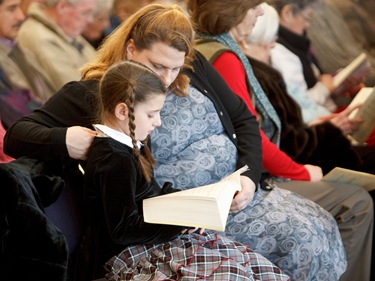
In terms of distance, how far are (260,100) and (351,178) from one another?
1.72 ft

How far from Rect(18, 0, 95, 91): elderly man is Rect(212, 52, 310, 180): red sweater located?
806 millimetres

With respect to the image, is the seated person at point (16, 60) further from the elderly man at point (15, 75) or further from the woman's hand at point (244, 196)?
the woman's hand at point (244, 196)

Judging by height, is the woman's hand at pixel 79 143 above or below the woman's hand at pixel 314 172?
above

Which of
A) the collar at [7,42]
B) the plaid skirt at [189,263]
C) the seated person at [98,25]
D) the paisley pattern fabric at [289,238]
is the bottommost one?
the paisley pattern fabric at [289,238]

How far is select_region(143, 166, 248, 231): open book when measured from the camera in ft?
6.64

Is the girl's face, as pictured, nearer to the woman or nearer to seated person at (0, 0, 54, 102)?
the woman

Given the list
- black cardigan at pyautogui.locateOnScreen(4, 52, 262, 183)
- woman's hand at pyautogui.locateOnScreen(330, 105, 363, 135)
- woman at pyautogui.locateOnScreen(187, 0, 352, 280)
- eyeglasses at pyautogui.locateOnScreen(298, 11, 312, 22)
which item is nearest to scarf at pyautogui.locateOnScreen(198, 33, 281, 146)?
woman at pyautogui.locateOnScreen(187, 0, 352, 280)

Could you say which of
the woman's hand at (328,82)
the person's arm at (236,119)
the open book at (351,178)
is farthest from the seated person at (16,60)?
the woman's hand at (328,82)

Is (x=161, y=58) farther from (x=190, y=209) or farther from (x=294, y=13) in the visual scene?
(x=294, y=13)

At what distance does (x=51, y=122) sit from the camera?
2.41m

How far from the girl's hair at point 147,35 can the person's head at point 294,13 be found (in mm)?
2339

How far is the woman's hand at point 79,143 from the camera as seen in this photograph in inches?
87.7

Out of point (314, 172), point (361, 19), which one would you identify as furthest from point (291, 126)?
point (361, 19)

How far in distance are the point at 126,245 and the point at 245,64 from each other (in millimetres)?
1267
